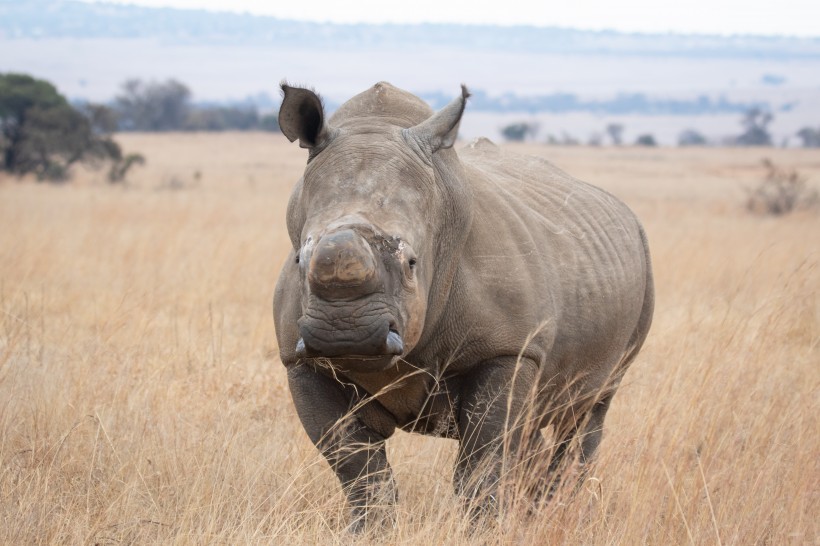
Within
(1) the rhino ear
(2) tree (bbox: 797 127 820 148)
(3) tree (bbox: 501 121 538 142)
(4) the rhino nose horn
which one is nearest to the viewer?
(4) the rhino nose horn

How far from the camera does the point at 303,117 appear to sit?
12.6 feet

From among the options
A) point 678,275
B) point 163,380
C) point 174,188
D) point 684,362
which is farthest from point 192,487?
point 174,188

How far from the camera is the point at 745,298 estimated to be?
32.7ft

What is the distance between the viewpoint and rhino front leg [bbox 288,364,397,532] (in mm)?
4047

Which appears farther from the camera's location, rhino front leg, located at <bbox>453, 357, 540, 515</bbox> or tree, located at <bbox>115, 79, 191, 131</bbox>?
tree, located at <bbox>115, 79, 191, 131</bbox>

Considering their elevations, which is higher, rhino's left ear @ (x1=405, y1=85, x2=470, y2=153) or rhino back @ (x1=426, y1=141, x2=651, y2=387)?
rhino's left ear @ (x1=405, y1=85, x2=470, y2=153)

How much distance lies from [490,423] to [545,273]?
0.70 metres

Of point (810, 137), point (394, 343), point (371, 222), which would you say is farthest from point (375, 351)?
point (810, 137)

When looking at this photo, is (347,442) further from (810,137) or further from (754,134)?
(810,137)

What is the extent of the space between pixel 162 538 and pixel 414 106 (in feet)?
5.81

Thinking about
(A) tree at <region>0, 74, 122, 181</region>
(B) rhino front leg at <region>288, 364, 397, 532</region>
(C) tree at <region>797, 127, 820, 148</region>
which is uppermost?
(B) rhino front leg at <region>288, 364, 397, 532</region>

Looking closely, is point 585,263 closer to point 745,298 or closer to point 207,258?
point 745,298

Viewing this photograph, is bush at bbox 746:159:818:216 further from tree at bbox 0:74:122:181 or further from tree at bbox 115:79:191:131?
tree at bbox 115:79:191:131

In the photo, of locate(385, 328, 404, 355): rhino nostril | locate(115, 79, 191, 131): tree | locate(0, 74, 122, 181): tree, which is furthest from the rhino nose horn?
locate(115, 79, 191, 131): tree
